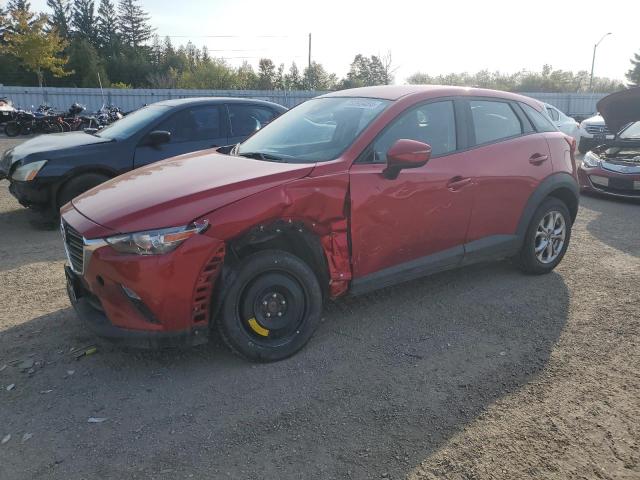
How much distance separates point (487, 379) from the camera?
3.22 m

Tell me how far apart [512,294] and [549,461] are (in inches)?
86.8

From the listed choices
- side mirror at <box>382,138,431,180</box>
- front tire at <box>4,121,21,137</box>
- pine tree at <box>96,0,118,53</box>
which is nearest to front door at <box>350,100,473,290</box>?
side mirror at <box>382,138,431,180</box>

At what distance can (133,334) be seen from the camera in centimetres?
301

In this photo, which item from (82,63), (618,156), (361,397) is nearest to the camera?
(361,397)

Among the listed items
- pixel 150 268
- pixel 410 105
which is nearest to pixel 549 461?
pixel 150 268

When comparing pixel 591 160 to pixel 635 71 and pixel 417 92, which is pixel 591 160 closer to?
pixel 417 92

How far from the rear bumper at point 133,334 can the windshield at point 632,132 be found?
9.31 m

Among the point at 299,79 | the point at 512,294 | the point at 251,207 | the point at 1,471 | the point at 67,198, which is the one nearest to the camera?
the point at 1,471

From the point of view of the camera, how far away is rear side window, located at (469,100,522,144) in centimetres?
438

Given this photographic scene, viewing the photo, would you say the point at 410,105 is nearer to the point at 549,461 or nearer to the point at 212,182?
the point at 212,182

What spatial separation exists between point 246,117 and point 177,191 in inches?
172

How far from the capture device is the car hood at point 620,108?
8836mm

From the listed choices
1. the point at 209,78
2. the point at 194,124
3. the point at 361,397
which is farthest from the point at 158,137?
the point at 209,78

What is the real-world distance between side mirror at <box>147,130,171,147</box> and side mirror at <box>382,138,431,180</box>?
3.96m
